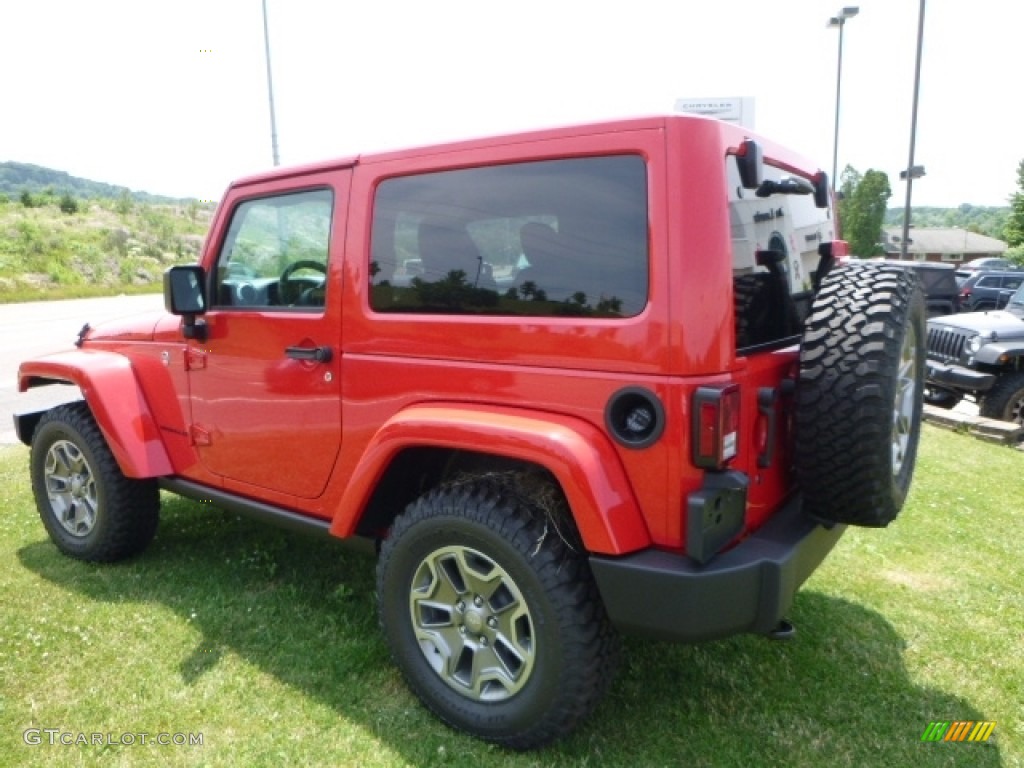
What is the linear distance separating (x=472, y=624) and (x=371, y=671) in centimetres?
Answer: 69

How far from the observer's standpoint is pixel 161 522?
4.48 m

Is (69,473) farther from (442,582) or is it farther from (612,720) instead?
(612,720)

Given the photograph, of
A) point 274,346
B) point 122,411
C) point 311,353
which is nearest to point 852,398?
point 311,353

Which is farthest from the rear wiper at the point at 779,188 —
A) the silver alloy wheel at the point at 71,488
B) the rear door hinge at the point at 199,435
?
the silver alloy wheel at the point at 71,488

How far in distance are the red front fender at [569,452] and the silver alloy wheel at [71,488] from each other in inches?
91.6

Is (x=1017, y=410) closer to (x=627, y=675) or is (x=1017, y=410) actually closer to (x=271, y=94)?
(x=627, y=675)

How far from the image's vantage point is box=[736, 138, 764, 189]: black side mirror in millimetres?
2252

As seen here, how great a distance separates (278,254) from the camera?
315 cm

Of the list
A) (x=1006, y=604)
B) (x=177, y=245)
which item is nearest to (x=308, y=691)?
(x=1006, y=604)

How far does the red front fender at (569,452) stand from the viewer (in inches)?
84.4

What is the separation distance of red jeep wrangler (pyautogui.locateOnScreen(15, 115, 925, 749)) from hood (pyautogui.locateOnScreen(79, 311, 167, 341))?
0.53 metres

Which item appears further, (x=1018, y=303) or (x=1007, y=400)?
(x=1018, y=303)

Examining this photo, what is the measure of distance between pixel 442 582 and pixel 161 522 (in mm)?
2670

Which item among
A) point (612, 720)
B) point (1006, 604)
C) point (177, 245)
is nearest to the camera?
point (612, 720)
